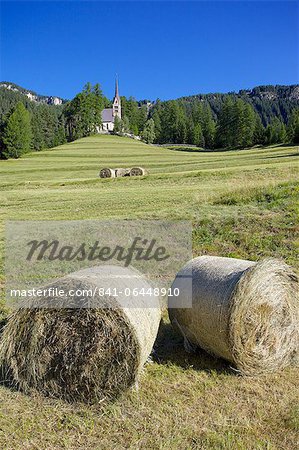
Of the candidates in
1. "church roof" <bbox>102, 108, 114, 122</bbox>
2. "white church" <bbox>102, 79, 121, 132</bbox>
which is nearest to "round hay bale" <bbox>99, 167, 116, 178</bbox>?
"white church" <bbox>102, 79, 121, 132</bbox>

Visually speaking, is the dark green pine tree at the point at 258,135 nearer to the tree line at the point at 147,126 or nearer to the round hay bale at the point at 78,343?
the tree line at the point at 147,126

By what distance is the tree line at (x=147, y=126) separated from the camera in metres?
69.6

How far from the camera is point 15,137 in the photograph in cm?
6675

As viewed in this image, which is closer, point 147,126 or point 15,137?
point 15,137

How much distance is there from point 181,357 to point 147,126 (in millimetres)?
97100

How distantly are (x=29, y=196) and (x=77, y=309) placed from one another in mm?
18823

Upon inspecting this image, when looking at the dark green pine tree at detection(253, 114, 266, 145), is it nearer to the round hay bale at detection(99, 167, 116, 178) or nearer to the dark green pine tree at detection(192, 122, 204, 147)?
the dark green pine tree at detection(192, 122, 204, 147)

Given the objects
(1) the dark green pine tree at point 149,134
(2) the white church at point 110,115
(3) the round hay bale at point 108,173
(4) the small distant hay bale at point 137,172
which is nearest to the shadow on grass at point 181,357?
(4) the small distant hay bale at point 137,172

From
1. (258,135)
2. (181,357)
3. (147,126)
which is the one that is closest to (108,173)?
(181,357)

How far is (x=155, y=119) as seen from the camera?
110 m

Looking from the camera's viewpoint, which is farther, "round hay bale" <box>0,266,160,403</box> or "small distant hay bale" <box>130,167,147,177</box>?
"small distant hay bale" <box>130,167,147,177</box>

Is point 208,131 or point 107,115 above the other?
point 107,115

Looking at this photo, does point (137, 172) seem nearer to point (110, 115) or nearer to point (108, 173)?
point (108, 173)

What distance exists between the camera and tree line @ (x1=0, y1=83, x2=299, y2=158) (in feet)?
228
